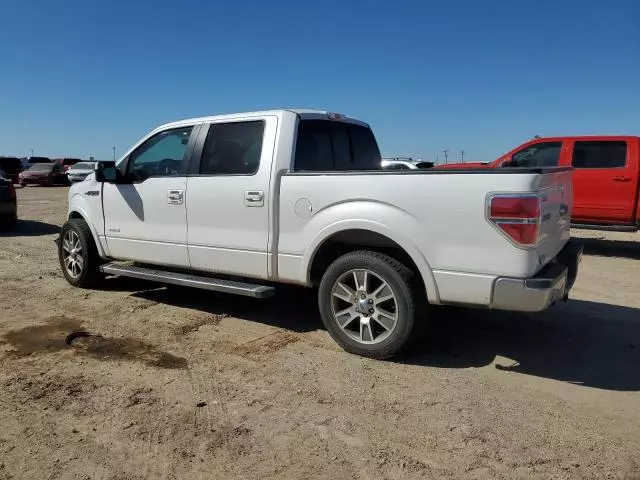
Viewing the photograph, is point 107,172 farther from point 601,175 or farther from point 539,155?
point 601,175

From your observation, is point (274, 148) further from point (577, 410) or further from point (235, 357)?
point (577, 410)

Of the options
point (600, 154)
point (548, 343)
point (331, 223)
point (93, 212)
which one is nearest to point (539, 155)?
point (600, 154)

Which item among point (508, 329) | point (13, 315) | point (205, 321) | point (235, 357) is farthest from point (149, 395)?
point (508, 329)

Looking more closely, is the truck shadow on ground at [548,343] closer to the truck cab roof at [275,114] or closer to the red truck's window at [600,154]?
the truck cab roof at [275,114]

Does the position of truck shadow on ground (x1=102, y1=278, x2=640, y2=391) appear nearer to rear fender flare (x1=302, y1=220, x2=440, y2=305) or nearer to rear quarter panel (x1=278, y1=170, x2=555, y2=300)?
rear fender flare (x1=302, y1=220, x2=440, y2=305)

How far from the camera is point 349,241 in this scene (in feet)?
14.7

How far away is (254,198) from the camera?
15.8ft

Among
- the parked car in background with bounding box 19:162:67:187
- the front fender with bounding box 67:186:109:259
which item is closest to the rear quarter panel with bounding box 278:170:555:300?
the front fender with bounding box 67:186:109:259

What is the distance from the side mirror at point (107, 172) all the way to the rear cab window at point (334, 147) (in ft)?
7.50

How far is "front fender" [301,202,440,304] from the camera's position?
3996 mm

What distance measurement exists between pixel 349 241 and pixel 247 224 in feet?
3.29

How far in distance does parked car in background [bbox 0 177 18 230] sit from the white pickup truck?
6981 mm

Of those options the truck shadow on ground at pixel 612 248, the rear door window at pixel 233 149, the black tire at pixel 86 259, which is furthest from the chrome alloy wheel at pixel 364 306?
the truck shadow on ground at pixel 612 248

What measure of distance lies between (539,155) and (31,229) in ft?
37.0
